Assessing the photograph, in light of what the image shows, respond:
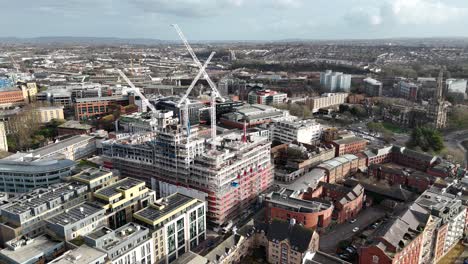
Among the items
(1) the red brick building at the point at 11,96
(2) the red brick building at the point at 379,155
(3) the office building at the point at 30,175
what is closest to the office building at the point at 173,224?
(3) the office building at the point at 30,175

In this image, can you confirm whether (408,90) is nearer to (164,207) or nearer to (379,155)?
(379,155)

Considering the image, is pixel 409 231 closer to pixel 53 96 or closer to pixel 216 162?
pixel 216 162

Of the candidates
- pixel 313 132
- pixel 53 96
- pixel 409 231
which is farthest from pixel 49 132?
pixel 409 231

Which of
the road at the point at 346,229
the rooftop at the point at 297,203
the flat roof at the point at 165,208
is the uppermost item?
the flat roof at the point at 165,208

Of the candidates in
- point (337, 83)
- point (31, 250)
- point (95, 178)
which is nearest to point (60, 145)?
point (95, 178)

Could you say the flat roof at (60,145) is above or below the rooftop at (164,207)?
below

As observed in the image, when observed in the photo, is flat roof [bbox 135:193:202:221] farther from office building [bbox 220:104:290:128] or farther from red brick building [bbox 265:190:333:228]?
office building [bbox 220:104:290:128]

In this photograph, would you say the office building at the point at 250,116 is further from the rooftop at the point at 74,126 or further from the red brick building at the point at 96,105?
the rooftop at the point at 74,126
